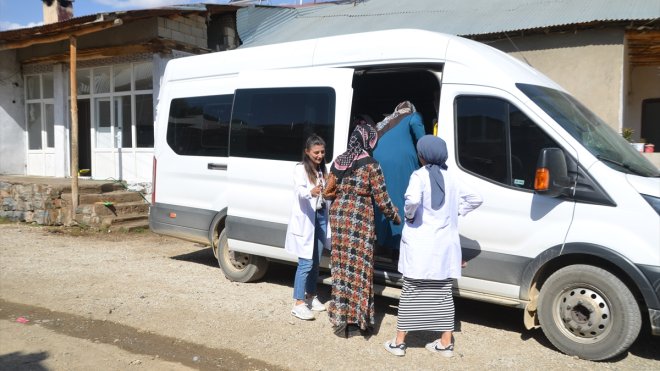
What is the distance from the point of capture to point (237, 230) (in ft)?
19.5

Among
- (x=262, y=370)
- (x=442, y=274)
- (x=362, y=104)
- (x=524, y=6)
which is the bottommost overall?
(x=262, y=370)

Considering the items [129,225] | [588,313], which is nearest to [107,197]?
[129,225]

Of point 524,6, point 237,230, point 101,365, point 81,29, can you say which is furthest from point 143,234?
point 524,6

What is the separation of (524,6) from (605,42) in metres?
1.88

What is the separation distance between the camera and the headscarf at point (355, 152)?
15.2ft

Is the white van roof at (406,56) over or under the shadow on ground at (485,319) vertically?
over

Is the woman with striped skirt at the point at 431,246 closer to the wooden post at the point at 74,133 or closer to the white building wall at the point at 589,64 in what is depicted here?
the white building wall at the point at 589,64

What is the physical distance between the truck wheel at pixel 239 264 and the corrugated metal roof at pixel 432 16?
5.93 metres

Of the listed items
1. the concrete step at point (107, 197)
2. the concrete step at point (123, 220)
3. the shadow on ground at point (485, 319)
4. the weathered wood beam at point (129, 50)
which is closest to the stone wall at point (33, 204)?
the concrete step at point (107, 197)

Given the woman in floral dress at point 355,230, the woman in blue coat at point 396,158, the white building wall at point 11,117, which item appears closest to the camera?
the woman in floral dress at point 355,230

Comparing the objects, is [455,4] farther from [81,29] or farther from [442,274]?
[442,274]

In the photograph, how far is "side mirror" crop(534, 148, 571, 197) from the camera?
162 inches

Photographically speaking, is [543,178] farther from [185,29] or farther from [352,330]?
[185,29]

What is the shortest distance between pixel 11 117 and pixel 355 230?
13.5m
